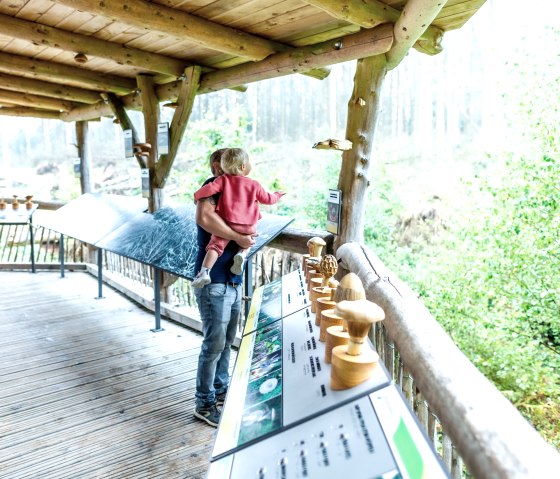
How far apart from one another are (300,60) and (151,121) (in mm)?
2076

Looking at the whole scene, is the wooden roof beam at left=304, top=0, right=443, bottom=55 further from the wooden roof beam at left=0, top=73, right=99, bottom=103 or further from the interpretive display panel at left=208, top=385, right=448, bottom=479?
the wooden roof beam at left=0, top=73, right=99, bottom=103

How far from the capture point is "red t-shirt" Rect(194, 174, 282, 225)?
2332 mm

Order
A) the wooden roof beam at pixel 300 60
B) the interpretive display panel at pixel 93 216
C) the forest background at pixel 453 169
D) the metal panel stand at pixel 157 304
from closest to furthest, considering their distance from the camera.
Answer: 1. the wooden roof beam at pixel 300 60
2. the metal panel stand at pixel 157 304
3. the interpretive display panel at pixel 93 216
4. the forest background at pixel 453 169

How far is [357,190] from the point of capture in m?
3.03

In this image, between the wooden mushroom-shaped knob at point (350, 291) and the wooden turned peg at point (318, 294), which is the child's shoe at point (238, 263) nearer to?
the wooden turned peg at point (318, 294)

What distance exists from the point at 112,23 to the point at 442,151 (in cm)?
1794

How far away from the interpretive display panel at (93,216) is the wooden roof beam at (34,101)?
141cm

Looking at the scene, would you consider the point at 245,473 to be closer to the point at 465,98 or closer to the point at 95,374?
the point at 95,374

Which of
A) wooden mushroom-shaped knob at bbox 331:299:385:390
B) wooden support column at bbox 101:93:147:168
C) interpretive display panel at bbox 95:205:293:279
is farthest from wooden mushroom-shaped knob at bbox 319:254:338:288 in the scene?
wooden support column at bbox 101:93:147:168

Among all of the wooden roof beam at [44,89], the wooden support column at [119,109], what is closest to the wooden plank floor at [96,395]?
the wooden support column at [119,109]

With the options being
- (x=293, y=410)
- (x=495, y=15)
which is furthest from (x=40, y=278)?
(x=495, y=15)

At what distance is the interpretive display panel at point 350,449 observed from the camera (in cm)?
75

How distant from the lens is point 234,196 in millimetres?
2383

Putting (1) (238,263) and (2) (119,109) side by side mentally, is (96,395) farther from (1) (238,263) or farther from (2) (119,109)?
(2) (119,109)
